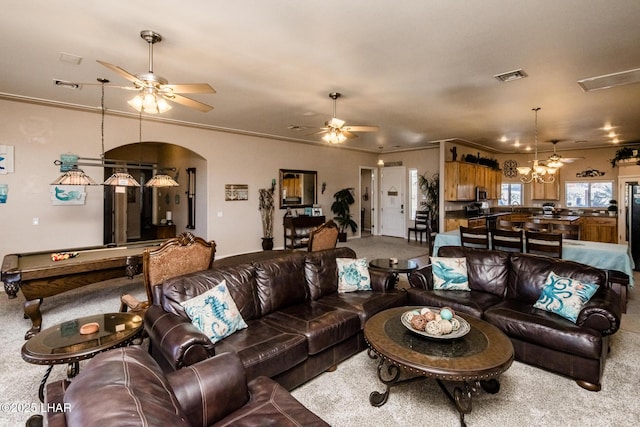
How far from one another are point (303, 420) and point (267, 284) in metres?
1.60

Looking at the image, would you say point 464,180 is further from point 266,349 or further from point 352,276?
point 266,349

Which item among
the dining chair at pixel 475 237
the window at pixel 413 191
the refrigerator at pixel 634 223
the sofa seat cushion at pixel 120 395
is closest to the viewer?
the sofa seat cushion at pixel 120 395

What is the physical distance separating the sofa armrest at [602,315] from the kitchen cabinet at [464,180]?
5590mm

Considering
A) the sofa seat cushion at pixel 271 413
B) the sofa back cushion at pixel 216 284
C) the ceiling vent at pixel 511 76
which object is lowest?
the sofa seat cushion at pixel 271 413

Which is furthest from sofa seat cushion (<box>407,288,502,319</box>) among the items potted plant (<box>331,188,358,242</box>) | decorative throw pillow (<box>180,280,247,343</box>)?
potted plant (<box>331,188,358,242</box>)

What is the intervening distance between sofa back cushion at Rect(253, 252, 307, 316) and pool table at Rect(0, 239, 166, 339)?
70.8 inches

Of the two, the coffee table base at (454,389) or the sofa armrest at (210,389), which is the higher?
the sofa armrest at (210,389)

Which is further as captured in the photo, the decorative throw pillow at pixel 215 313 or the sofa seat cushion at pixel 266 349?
the decorative throw pillow at pixel 215 313

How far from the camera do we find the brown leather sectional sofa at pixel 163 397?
985 mm

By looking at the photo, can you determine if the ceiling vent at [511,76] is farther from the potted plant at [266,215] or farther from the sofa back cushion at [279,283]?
the potted plant at [266,215]

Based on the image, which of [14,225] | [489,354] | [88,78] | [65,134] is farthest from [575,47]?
[14,225]

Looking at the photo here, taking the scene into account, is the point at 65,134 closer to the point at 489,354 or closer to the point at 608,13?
the point at 489,354

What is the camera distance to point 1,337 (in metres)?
3.34

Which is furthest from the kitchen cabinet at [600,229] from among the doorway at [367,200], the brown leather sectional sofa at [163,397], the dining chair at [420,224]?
the brown leather sectional sofa at [163,397]
